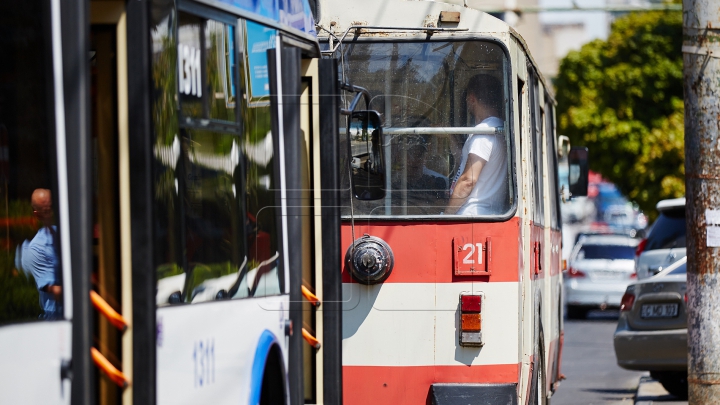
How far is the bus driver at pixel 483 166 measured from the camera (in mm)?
6477

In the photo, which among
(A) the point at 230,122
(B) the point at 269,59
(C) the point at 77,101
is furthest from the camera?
(B) the point at 269,59

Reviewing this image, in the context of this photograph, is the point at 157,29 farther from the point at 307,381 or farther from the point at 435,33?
the point at 435,33

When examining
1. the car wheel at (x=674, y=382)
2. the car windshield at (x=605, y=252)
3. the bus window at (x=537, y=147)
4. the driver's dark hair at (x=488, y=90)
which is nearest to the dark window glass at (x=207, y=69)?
the driver's dark hair at (x=488, y=90)

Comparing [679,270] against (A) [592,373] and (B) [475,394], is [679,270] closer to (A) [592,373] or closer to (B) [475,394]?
(A) [592,373]

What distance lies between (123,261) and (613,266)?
21.8 m

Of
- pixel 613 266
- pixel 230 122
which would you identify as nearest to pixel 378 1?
pixel 230 122

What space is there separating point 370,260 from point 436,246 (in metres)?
0.37

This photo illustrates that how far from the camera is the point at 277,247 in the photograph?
482 centimetres

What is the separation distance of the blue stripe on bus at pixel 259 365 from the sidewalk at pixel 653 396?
7400 millimetres

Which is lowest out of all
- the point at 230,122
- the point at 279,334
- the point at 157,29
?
the point at 279,334

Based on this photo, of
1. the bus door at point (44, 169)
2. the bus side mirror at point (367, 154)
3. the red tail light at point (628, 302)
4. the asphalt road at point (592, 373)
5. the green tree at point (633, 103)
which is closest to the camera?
the bus door at point (44, 169)

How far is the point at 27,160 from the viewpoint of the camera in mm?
3207

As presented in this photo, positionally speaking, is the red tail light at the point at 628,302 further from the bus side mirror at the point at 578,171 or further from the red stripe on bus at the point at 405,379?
the red stripe on bus at the point at 405,379

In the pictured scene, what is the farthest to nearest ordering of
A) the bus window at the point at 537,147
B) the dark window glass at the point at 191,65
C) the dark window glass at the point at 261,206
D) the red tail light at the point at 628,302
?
the red tail light at the point at 628,302 < the bus window at the point at 537,147 < the dark window glass at the point at 261,206 < the dark window glass at the point at 191,65
